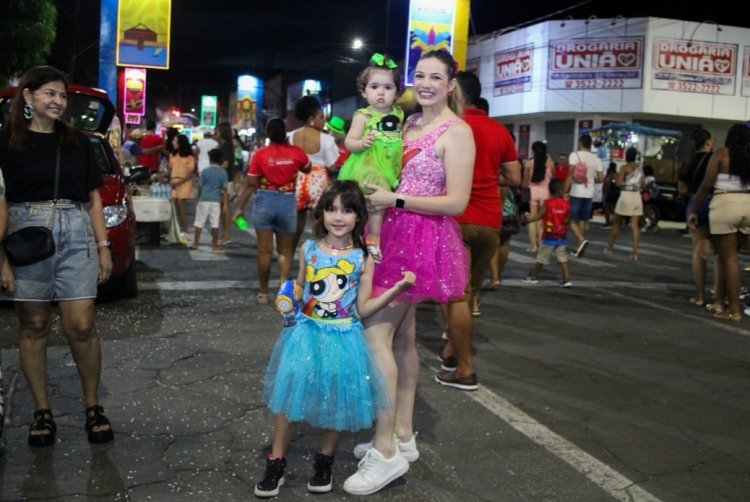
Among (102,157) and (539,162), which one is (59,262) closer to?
(102,157)

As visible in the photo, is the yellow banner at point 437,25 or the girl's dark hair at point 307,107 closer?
the girl's dark hair at point 307,107

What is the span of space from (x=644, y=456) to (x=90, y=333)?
2898 mm

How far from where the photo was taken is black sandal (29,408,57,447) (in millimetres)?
3975

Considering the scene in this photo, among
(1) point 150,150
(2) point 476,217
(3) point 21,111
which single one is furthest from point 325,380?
(1) point 150,150

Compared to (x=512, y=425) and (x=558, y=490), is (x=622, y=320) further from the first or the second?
(x=558, y=490)

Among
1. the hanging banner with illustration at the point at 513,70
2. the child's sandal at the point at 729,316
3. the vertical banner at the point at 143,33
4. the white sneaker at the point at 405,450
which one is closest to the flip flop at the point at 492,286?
the child's sandal at the point at 729,316

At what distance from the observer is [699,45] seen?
1129 inches

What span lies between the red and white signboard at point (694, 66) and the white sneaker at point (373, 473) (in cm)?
2708

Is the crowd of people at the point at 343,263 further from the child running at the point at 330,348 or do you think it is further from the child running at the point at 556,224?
the child running at the point at 556,224

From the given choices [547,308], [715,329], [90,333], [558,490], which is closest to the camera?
[558,490]

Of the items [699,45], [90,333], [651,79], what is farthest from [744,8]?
[90,333]

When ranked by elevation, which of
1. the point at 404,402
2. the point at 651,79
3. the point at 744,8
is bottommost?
the point at 404,402

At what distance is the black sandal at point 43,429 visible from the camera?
3.97 m

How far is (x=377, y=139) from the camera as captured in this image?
12.0 feet
